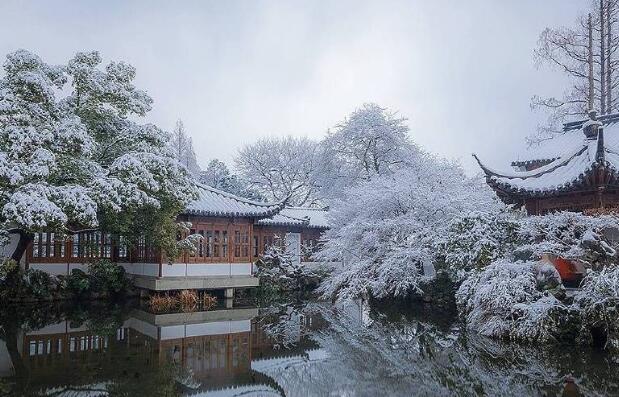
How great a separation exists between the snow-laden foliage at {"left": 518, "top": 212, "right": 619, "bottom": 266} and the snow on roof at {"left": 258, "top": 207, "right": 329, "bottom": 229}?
467 inches

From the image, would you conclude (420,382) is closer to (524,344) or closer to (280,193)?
(524,344)

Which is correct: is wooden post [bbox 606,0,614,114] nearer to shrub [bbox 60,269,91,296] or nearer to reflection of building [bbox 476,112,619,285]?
reflection of building [bbox 476,112,619,285]

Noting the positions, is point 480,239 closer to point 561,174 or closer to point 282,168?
point 561,174

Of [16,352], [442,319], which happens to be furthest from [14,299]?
[442,319]

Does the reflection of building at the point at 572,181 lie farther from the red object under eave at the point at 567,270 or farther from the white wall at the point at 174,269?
the white wall at the point at 174,269

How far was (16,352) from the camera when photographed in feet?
26.8

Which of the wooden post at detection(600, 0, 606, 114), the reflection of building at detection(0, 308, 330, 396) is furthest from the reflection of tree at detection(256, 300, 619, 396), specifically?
the wooden post at detection(600, 0, 606, 114)

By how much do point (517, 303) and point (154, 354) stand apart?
6.37 m

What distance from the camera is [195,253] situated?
16.7 meters

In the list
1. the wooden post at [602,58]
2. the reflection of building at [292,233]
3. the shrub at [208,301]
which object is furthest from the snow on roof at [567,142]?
the shrub at [208,301]

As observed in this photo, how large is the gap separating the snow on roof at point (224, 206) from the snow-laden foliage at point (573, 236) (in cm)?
962

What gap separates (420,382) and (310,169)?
29129mm

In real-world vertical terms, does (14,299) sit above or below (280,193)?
below

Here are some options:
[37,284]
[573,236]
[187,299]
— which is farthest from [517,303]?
[37,284]
